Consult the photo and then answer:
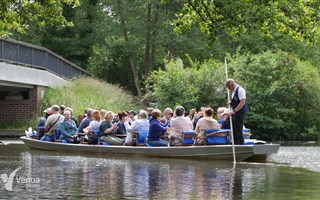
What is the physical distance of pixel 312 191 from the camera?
12375 millimetres

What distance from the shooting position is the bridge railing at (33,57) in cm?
3477

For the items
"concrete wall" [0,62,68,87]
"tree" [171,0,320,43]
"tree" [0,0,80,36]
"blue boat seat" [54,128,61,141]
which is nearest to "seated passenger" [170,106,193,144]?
"tree" [0,0,80,36]

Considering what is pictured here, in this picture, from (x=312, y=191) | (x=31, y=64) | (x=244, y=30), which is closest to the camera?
(x=312, y=191)

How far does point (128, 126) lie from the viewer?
861 inches

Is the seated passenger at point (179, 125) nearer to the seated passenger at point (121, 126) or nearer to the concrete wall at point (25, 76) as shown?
the seated passenger at point (121, 126)

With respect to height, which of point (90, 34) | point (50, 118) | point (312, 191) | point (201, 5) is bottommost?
point (312, 191)

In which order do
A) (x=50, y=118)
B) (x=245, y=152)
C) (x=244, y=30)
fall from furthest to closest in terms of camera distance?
(x=50, y=118) → (x=245, y=152) → (x=244, y=30)

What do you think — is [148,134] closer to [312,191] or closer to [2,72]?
[312,191]

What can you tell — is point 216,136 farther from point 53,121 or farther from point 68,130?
point 53,121

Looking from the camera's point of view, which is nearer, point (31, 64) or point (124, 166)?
point (124, 166)

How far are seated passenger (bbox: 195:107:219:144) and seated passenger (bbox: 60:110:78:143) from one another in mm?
5328

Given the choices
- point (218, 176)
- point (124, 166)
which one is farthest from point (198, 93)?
point (218, 176)

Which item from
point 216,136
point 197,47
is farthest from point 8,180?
point 197,47

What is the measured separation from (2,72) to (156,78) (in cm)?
741
